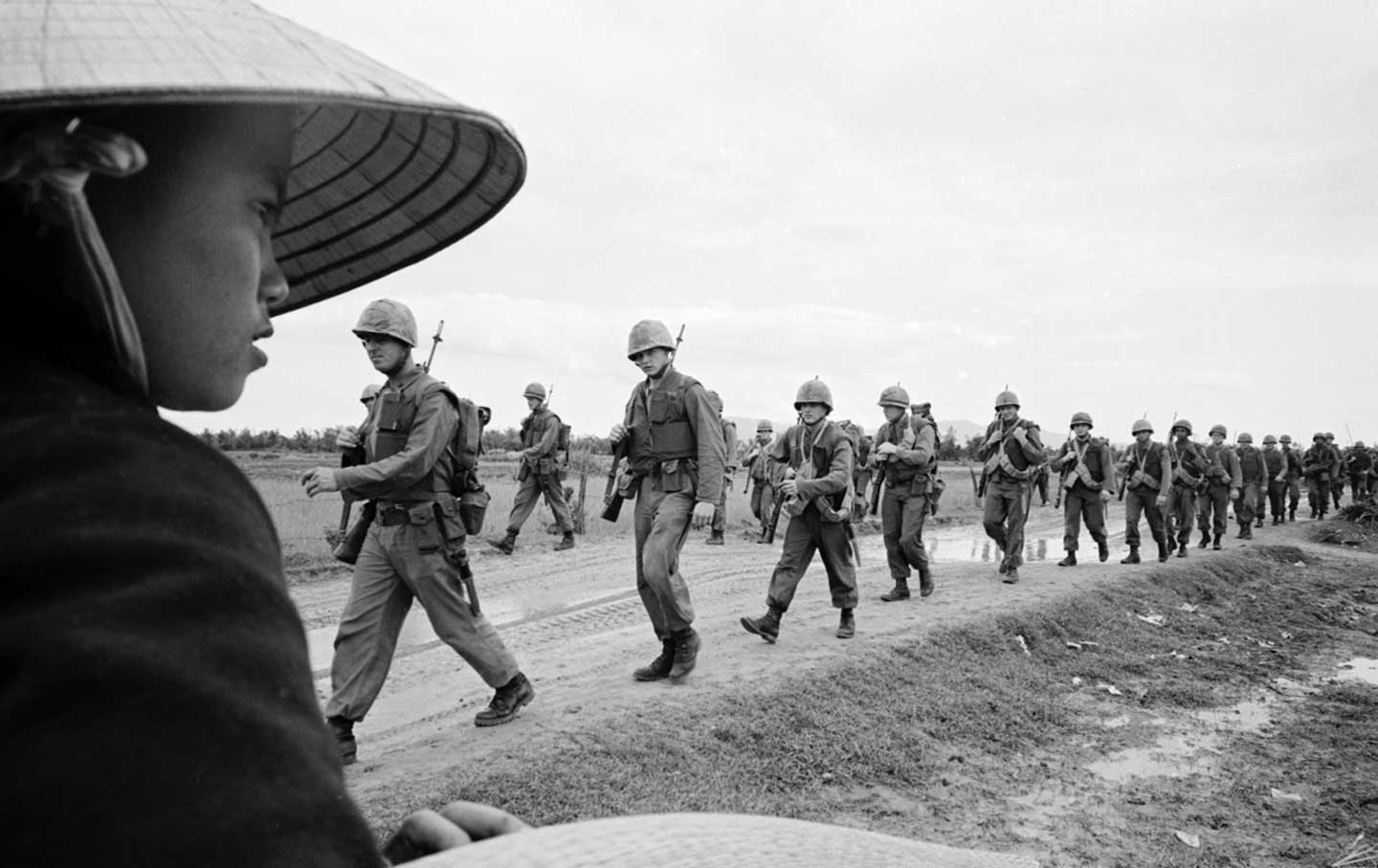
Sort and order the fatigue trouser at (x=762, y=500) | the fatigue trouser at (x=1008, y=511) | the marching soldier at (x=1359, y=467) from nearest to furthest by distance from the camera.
A: the fatigue trouser at (x=1008, y=511)
the fatigue trouser at (x=762, y=500)
the marching soldier at (x=1359, y=467)

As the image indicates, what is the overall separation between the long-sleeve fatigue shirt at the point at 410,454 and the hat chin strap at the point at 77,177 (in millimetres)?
5206

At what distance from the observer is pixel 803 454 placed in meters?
10.2

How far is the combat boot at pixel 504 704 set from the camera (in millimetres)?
6387

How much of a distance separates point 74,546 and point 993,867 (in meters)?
0.92

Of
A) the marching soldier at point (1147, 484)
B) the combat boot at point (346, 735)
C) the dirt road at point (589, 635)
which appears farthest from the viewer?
the marching soldier at point (1147, 484)

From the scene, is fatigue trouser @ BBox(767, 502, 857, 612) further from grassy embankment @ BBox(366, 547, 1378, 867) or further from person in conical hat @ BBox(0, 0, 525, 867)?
person in conical hat @ BBox(0, 0, 525, 867)

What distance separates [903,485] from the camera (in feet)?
41.8

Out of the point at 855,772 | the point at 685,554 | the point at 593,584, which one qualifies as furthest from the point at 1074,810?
the point at 685,554

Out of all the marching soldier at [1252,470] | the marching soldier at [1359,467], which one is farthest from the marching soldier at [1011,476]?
the marching soldier at [1359,467]

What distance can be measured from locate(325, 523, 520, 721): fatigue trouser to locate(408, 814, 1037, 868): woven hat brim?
543cm

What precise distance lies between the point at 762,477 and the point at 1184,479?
28.0ft

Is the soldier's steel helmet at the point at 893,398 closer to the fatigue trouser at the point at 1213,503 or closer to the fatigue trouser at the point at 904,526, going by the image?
the fatigue trouser at the point at 904,526

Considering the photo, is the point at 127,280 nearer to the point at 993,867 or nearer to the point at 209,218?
the point at 209,218

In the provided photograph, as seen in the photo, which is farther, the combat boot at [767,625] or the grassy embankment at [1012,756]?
the combat boot at [767,625]
